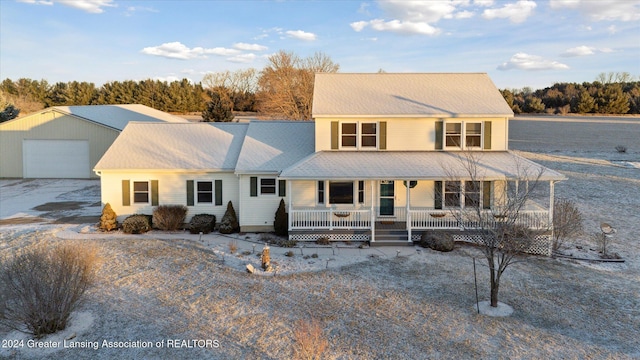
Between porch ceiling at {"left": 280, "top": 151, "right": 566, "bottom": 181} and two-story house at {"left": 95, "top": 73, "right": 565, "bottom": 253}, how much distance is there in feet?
0.18

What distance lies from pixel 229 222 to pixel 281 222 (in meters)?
2.33

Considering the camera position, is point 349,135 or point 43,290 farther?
point 349,135

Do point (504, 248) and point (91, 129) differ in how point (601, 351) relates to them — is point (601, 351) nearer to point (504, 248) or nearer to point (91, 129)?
point (504, 248)

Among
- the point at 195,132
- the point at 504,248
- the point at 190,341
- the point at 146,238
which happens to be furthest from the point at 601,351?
the point at 195,132

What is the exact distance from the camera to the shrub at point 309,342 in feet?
29.8

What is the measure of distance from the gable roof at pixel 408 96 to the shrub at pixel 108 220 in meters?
9.98

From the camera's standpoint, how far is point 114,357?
30.4 feet

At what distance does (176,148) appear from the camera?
833 inches

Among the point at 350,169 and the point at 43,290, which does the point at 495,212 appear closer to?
the point at 350,169

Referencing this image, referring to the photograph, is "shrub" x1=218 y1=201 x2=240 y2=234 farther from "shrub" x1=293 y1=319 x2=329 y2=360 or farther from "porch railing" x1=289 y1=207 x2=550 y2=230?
"shrub" x1=293 y1=319 x2=329 y2=360

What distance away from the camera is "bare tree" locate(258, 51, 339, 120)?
54.5 meters

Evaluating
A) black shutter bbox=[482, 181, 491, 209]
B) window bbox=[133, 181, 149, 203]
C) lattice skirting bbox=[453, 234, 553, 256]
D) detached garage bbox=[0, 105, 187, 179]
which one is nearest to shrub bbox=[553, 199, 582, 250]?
lattice skirting bbox=[453, 234, 553, 256]

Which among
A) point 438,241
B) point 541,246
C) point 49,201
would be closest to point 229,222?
point 438,241

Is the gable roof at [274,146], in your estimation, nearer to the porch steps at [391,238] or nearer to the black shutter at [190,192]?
the black shutter at [190,192]
